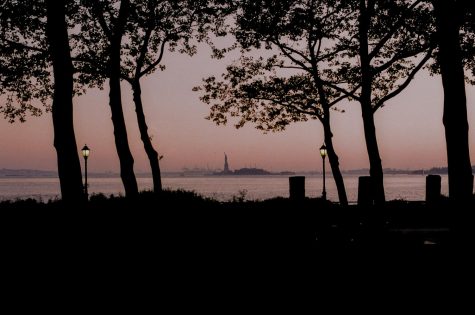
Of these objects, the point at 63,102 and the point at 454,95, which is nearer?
the point at 454,95

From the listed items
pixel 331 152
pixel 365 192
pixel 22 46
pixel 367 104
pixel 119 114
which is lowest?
pixel 365 192

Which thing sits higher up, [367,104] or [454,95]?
[367,104]

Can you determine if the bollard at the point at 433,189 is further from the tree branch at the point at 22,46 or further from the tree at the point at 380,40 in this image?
the tree branch at the point at 22,46

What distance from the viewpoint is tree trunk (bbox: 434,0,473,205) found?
8727 millimetres

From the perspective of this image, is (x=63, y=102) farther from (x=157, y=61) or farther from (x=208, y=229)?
(x=157, y=61)

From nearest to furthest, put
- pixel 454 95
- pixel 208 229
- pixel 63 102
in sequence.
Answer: pixel 208 229, pixel 454 95, pixel 63 102

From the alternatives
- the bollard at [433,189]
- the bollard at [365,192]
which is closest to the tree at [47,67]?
the bollard at [365,192]

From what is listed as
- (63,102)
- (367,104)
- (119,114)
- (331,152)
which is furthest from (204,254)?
(331,152)

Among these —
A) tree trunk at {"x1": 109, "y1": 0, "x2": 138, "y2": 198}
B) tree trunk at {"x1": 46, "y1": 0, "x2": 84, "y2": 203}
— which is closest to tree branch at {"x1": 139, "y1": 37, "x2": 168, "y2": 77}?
tree trunk at {"x1": 109, "y1": 0, "x2": 138, "y2": 198}

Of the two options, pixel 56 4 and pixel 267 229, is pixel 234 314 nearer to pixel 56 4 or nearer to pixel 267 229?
pixel 267 229

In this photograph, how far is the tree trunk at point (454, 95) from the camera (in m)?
8.73

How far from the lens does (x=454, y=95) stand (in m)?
9.28

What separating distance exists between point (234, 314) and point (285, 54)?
2631 cm

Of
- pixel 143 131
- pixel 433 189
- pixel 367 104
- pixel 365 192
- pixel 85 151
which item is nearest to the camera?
pixel 365 192
